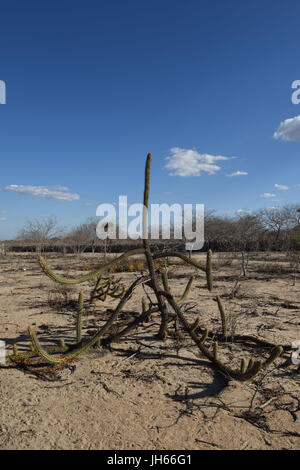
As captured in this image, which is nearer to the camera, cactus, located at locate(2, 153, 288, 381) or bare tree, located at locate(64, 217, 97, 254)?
cactus, located at locate(2, 153, 288, 381)

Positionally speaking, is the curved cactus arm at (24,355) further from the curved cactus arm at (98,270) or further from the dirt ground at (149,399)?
the curved cactus arm at (98,270)

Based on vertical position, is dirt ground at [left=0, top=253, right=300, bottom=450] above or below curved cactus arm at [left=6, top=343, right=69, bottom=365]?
below

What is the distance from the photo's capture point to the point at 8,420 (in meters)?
2.65

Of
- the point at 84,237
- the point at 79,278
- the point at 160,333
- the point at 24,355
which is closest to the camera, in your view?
the point at 79,278

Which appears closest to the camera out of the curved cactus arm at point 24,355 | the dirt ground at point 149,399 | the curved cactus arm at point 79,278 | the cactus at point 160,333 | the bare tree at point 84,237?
the dirt ground at point 149,399

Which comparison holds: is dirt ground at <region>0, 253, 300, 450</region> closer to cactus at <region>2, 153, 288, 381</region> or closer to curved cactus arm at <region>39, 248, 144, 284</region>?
cactus at <region>2, 153, 288, 381</region>

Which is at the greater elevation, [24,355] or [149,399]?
[24,355]

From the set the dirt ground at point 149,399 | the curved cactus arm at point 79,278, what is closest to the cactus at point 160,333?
the curved cactus arm at point 79,278

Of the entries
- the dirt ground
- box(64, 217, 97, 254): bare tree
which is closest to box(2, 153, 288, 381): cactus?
the dirt ground

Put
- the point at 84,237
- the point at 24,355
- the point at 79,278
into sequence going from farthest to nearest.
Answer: the point at 84,237 < the point at 24,355 < the point at 79,278

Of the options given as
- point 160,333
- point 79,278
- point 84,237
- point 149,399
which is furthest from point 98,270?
point 84,237

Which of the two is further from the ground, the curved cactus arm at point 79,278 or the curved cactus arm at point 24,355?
the curved cactus arm at point 79,278

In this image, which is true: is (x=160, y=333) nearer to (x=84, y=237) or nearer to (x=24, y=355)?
(x=24, y=355)
